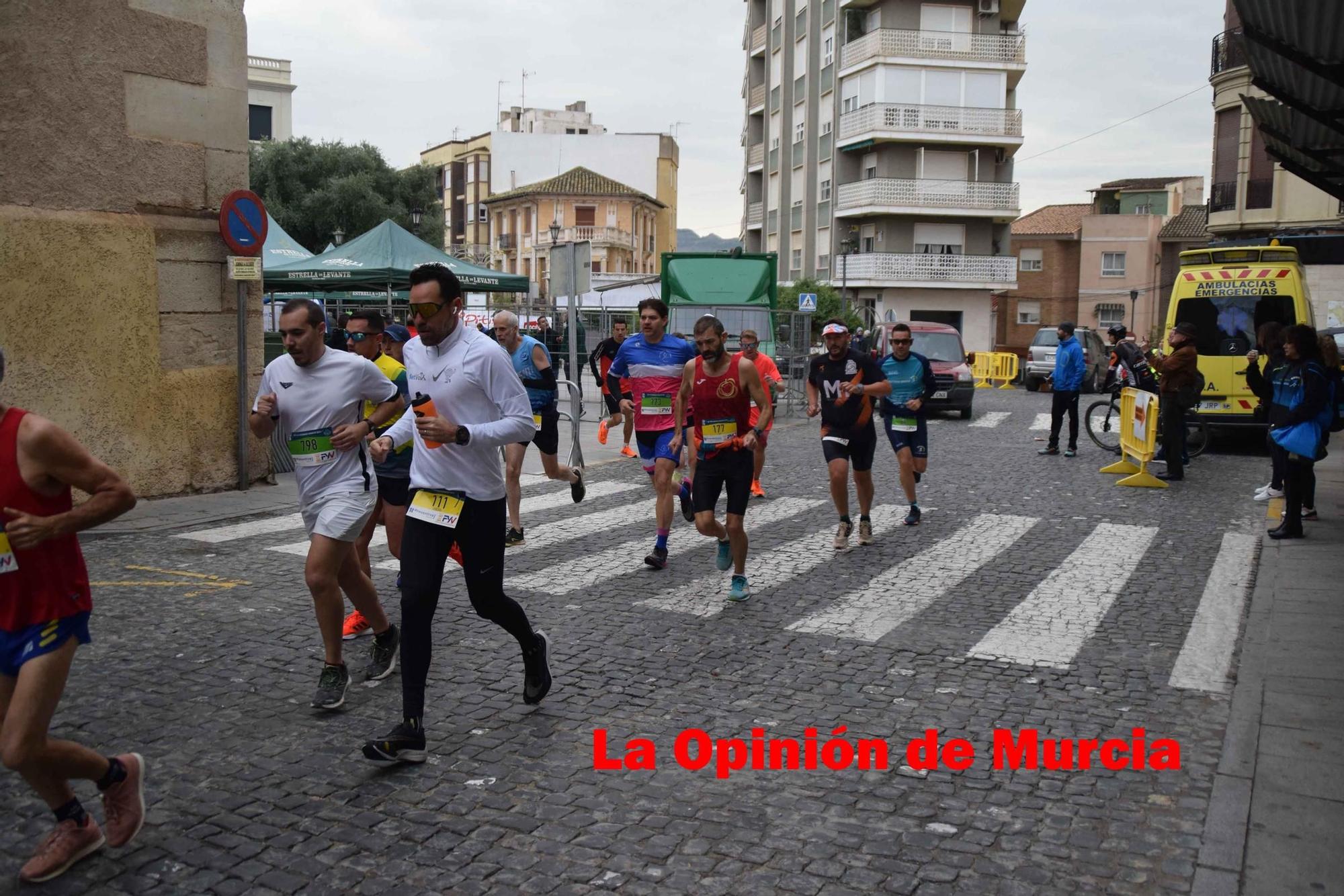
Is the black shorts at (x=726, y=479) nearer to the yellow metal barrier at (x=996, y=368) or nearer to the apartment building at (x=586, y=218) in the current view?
the yellow metal barrier at (x=996, y=368)

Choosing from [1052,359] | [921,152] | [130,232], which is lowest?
[1052,359]

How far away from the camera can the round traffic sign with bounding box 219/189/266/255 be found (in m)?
12.0

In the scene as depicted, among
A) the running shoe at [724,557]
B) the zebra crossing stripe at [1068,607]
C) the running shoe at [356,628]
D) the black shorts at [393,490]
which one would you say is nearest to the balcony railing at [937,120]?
the zebra crossing stripe at [1068,607]

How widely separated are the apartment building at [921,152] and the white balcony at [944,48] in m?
0.06

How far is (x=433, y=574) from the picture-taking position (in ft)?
16.1

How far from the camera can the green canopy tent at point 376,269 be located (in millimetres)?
20766

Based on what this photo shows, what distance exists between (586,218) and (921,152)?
37.6 metres

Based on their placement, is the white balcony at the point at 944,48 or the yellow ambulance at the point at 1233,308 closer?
the yellow ambulance at the point at 1233,308

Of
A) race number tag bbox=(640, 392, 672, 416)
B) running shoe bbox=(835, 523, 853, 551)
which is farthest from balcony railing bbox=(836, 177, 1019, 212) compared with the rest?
race number tag bbox=(640, 392, 672, 416)

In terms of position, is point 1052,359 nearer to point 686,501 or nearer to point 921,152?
point 921,152

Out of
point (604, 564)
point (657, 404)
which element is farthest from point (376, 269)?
point (604, 564)

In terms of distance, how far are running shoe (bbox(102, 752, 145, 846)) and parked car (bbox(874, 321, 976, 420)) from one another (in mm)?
19030

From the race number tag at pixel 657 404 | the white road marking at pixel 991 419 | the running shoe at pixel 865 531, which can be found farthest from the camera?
the white road marking at pixel 991 419

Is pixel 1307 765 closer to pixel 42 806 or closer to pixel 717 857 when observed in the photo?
pixel 717 857
